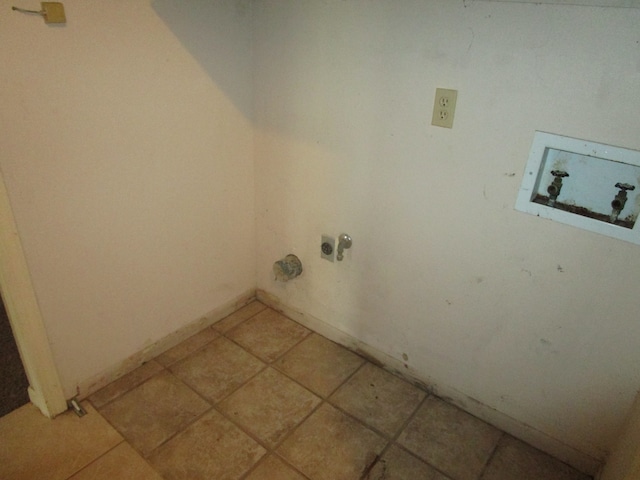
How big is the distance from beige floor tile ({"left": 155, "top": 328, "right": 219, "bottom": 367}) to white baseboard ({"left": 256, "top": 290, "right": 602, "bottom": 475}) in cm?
33

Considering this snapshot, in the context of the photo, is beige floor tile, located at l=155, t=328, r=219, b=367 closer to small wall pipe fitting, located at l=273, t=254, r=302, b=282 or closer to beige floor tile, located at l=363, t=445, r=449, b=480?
small wall pipe fitting, located at l=273, t=254, r=302, b=282

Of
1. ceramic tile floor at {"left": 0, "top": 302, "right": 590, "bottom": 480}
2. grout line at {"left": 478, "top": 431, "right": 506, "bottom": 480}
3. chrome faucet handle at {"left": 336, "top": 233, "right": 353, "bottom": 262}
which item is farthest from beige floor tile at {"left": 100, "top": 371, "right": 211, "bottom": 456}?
grout line at {"left": 478, "top": 431, "right": 506, "bottom": 480}

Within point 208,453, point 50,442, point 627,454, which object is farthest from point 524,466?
point 50,442

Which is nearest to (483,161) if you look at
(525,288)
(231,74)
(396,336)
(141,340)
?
(525,288)

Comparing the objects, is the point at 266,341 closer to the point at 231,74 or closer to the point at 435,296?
the point at 435,296

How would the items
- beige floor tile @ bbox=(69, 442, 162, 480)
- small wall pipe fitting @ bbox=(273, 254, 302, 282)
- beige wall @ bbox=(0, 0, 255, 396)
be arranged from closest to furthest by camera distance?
1. beige wall @ bbox=(0, 0, 255, 396)
2. beige floor tile @ bbox=(69, 442, 162, 480)
3. small wall pipe fitting @ bbox=(273, 254, 302, 282)

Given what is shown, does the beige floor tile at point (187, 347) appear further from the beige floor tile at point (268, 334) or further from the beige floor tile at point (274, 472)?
the beige floor tile at point (274, 472)

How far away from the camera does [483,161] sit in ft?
4.25

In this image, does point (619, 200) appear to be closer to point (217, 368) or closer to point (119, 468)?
point (217, 368)

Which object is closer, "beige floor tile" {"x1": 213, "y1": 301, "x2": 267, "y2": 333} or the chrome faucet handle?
the chrome faucet handle

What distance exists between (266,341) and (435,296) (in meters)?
0.77

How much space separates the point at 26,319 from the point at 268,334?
0.92 meters

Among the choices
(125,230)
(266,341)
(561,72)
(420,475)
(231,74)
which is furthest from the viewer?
(266,341)

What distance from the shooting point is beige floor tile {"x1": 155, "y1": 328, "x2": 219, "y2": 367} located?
71.7 inches
